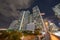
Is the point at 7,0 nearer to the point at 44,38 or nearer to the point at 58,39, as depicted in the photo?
the point at 44,38

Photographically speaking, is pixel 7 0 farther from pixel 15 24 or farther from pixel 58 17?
pixel 58 17

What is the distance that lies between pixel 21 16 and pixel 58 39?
1192 millimetres

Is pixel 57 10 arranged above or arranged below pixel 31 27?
above

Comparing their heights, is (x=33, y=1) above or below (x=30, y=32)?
above

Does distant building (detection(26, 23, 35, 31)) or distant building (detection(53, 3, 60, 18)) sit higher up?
distant building (detection(53, 3, 60, 18))

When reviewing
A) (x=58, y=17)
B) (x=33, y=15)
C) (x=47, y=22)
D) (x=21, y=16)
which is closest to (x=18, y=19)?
(x=21, y=16)

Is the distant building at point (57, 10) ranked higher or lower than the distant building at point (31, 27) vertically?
higher

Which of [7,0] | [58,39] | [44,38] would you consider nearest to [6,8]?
[7,0]

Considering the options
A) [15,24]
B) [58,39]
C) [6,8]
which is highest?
[6,8]

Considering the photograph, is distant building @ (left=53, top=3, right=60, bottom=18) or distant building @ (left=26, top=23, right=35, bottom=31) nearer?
distant building @ (left=26, top=23, right=35, bottom=31)

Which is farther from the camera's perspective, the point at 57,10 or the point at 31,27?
the point at 57,10

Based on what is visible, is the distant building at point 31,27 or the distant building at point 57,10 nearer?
the distant building at point 31,27

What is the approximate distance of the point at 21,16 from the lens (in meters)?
4.89

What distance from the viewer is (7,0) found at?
4.93 meters
